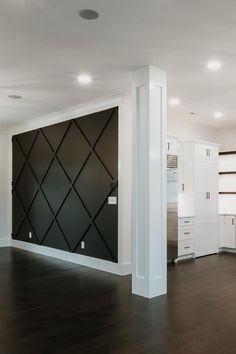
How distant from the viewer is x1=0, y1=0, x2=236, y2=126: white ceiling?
2.99 m

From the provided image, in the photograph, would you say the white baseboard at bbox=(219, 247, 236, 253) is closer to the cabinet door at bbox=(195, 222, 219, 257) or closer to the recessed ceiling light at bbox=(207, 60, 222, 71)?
the cabinet door at bbox=(195, 222, 219, 257)

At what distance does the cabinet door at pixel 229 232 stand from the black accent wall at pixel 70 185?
3.17 m

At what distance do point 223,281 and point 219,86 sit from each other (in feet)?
9.68

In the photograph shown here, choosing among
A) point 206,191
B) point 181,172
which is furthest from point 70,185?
point 206,191

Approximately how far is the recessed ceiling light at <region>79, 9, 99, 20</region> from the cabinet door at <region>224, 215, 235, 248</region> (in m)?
5.76

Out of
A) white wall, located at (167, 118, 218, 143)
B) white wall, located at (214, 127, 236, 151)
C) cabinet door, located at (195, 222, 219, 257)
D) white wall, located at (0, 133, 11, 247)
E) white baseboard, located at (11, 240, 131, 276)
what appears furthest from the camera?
white wall, located at (0, 133, 11, 247)

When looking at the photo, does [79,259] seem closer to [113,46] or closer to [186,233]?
[186,233]

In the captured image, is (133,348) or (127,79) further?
(127,79)

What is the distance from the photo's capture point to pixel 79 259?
20.9ft

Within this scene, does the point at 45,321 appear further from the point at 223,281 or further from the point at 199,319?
the point at 223,281

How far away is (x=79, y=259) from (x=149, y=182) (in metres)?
2.75

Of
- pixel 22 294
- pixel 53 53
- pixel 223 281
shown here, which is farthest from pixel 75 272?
pixel 53 53

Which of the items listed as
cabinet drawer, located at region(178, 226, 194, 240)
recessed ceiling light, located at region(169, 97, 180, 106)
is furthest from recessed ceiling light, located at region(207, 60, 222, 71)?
cabinet drawer, located at region(178, 226, 194, 240)

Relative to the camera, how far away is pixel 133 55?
401cm
